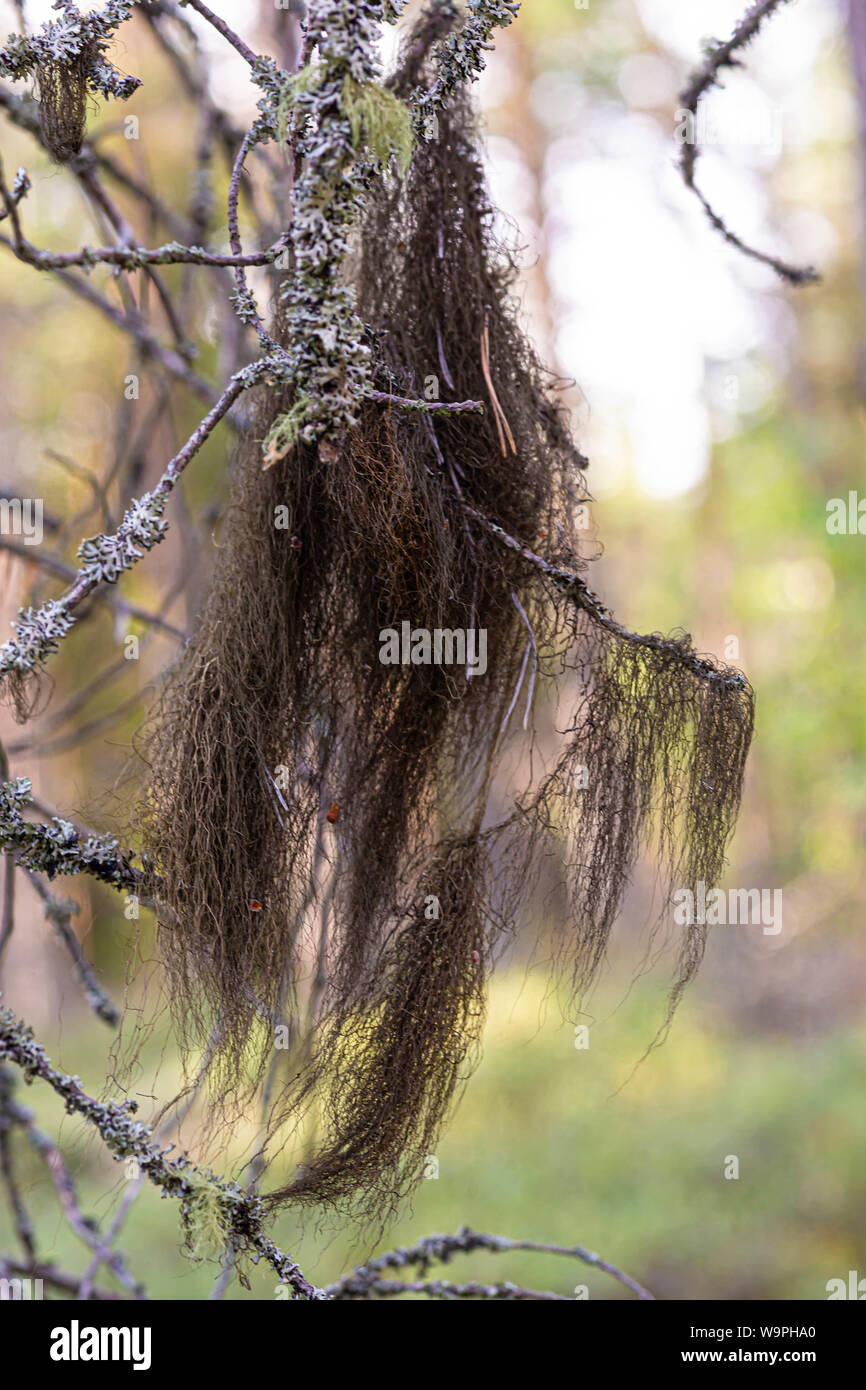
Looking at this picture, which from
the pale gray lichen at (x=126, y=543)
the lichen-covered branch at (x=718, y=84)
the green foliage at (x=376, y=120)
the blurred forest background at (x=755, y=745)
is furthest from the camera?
the blurred forest background at (x=755, y=745)

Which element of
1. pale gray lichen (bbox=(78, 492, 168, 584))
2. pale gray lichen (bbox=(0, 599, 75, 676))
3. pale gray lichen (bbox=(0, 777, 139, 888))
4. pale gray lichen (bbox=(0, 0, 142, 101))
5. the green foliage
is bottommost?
pale gray lichen (bbox=(0, 777, 139, 888))

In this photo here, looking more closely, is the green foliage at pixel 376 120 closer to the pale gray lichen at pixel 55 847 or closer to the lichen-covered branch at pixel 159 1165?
the pale gray lichen at pixel 55 847

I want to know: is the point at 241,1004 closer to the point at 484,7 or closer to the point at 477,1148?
the point at 484,7

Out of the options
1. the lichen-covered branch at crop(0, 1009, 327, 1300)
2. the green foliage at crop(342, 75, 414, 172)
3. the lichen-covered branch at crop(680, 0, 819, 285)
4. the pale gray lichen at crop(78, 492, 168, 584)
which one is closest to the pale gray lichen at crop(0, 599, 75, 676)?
the pale gray lichen at crop(78, 492, 168, 584)

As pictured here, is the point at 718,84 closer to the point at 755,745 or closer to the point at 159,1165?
the point at 159,1165

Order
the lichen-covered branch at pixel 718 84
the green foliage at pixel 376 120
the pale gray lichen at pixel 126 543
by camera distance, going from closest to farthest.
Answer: the green foliage at pixel 376 120
the pale gray lichen at pixel 126 543
the lichen-covered branch at pixel 718 84

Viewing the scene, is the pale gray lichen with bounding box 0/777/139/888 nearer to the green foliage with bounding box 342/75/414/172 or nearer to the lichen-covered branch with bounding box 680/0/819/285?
the green foliage with bounding box 342/75/414/172

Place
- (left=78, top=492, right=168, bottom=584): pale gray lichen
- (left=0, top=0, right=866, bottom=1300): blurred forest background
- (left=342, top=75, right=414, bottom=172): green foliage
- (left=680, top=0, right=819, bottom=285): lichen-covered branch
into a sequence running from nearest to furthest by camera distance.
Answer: (left=342, top=75, right=414, bottom=172): green foliage < (left=78, top=492, right=168, bottom=584): pale gray lichen < (left=680, top=0, right=819, bottom=285): lichen-covered branch < (left=0, top=0, right=866, bottom=1300): blurred forest background

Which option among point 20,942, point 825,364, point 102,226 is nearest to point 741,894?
point 825,364

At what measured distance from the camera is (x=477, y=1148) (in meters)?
5.82

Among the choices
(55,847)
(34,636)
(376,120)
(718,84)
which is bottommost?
(55,847)

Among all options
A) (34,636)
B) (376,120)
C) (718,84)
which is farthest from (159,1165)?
(718,84)

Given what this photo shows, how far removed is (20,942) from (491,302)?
318 inches

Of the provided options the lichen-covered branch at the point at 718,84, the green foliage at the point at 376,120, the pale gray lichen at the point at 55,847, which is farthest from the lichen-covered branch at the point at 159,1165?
the lichen-covered branch at the point at 718,84
